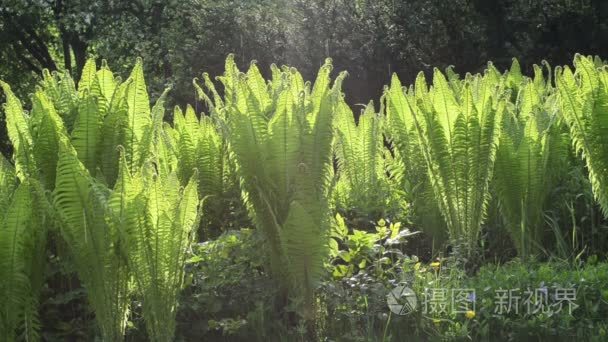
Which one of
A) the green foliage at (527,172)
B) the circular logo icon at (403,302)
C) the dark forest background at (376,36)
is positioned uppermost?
the dark forest background at (376,36)

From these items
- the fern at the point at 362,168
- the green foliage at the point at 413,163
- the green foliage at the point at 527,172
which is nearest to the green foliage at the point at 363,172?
the fern at the point at 362,168

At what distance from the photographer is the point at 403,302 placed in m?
4.01

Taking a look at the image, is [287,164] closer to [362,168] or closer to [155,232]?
[155,232]

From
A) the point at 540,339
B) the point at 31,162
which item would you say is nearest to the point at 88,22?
the point at 31,162

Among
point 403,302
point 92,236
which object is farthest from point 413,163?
point 92,236

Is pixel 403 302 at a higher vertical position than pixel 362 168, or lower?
lower

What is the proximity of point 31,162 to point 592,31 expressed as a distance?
998cm

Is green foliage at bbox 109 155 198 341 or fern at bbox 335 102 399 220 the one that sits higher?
fern at bbox 335 102 399 220

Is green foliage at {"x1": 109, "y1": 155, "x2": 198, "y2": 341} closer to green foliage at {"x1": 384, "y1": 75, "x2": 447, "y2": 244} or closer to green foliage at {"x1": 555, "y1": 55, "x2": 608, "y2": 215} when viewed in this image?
green foliage at {"x1": 384, "y1": 75, "x2": 447, "y2": 244}

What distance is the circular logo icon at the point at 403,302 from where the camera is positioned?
3.99m

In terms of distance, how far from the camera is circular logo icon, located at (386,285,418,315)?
13.1 ft

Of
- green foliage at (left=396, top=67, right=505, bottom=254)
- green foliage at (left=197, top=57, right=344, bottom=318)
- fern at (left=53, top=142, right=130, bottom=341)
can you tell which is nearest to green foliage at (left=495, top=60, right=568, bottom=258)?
green foliage at (left=396, top=67, right=505, bottom=254)

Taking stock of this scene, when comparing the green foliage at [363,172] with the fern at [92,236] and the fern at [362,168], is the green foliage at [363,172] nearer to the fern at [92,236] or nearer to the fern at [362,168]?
the fern at [362,168]

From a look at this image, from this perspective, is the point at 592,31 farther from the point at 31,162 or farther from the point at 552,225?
the point at 31,162
